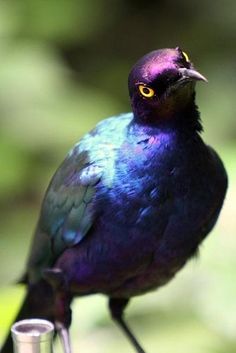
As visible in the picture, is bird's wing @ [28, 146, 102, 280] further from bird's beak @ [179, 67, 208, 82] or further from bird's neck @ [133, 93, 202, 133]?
bird's beak @ [179, 67, 208, 82]

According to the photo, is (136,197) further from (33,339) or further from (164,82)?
(33,339)

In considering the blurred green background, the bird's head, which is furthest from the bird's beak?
the blurred green background

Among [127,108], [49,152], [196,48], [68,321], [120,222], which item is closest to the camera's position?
[120,222]

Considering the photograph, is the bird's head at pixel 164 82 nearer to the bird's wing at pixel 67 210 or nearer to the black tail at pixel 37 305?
the bird's wing at pixel 67 210

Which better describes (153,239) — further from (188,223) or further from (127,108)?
(127,108)

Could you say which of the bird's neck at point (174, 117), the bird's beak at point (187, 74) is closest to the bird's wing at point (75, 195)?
the bird's neck at point (174, 117)

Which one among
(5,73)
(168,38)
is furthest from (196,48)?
(5,73)

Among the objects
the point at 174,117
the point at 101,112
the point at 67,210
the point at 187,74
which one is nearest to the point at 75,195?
the point at 67,210
